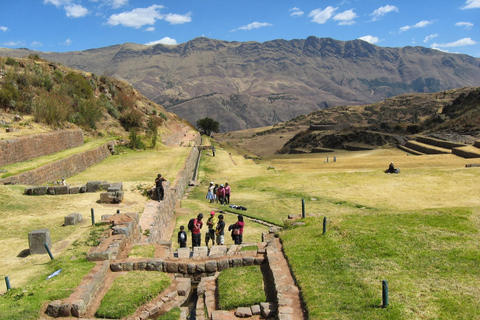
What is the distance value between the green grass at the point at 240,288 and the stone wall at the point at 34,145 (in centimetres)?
1709

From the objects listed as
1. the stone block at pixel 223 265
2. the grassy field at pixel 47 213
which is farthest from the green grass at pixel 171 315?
the grassy field at pixel 47 213

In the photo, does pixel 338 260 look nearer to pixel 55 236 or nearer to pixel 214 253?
pixel 214 253

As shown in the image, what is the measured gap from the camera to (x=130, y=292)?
934 cm

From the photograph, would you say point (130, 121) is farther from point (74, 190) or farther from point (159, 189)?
point (159, 189)

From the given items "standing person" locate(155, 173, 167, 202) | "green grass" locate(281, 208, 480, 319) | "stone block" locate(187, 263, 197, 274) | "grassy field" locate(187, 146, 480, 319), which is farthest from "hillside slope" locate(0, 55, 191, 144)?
"green grass" locate(281, 208, 480, 319)

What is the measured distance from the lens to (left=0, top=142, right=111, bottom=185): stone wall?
19442 millimetres

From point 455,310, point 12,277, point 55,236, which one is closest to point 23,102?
point 55,236

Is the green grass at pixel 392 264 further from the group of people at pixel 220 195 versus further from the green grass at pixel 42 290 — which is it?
the group of people at pixel 220 195

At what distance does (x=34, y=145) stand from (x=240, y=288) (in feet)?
67.7

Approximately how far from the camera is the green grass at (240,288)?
29.6ft

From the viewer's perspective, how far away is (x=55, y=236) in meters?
12.4

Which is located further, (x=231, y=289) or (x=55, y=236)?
(x=55, y=236)

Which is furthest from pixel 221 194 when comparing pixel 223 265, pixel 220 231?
pixel 223 265

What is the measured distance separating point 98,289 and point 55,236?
4027mm
